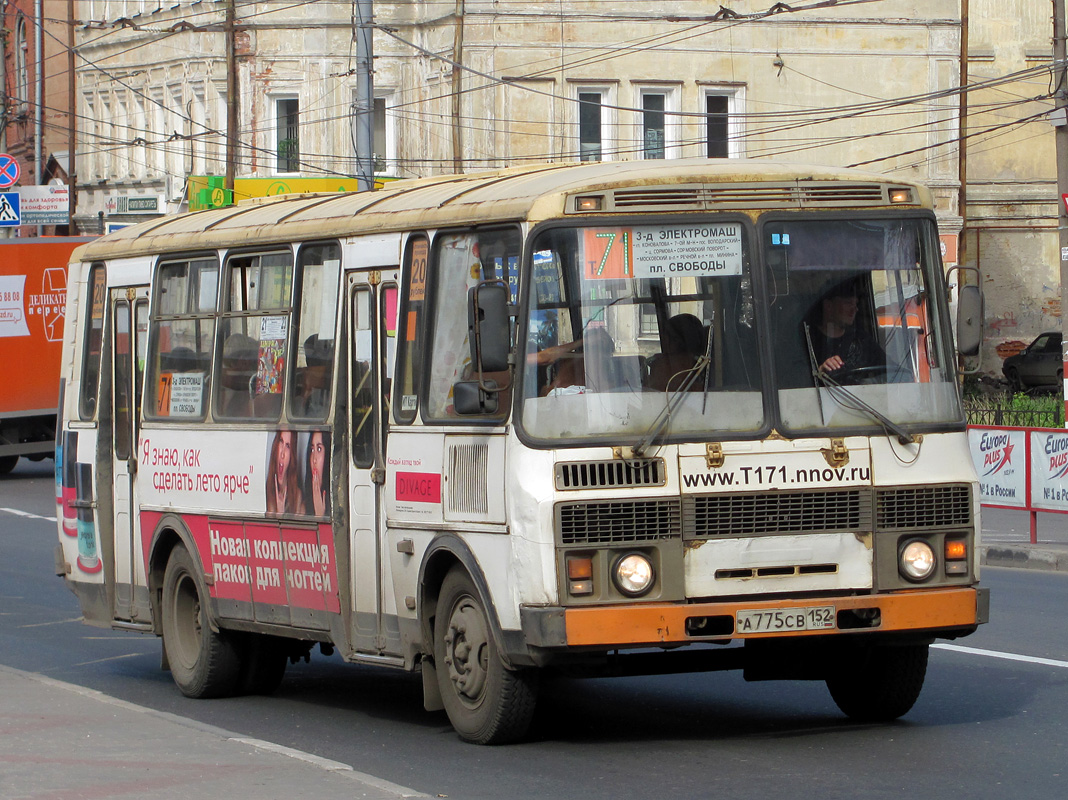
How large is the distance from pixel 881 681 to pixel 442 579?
84.9 inches

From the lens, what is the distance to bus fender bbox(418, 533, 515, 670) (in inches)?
322

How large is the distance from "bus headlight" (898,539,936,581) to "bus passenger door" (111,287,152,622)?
5467 millimetres

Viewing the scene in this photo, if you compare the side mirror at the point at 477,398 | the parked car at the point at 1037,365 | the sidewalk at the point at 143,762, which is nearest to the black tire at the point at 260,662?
the sidewalk at the point at 143,762

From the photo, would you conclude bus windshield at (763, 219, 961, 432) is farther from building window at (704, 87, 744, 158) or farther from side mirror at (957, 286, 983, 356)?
building window at (704, 87, 744, 158)

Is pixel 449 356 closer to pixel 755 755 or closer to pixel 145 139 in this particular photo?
pixel 755 755

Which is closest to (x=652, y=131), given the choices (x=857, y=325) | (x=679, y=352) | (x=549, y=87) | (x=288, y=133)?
(x=549, y=87)

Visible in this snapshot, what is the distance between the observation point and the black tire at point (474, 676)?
8281 mm

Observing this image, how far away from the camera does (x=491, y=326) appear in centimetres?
798

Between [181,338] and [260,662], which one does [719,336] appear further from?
[181,338]

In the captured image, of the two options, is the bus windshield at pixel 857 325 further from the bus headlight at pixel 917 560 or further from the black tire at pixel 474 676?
the black tire at pixel 474 676

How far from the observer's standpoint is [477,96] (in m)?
41.4

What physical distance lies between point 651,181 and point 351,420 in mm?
2234

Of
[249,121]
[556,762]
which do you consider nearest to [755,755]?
[556,762]

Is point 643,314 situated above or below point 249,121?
below
